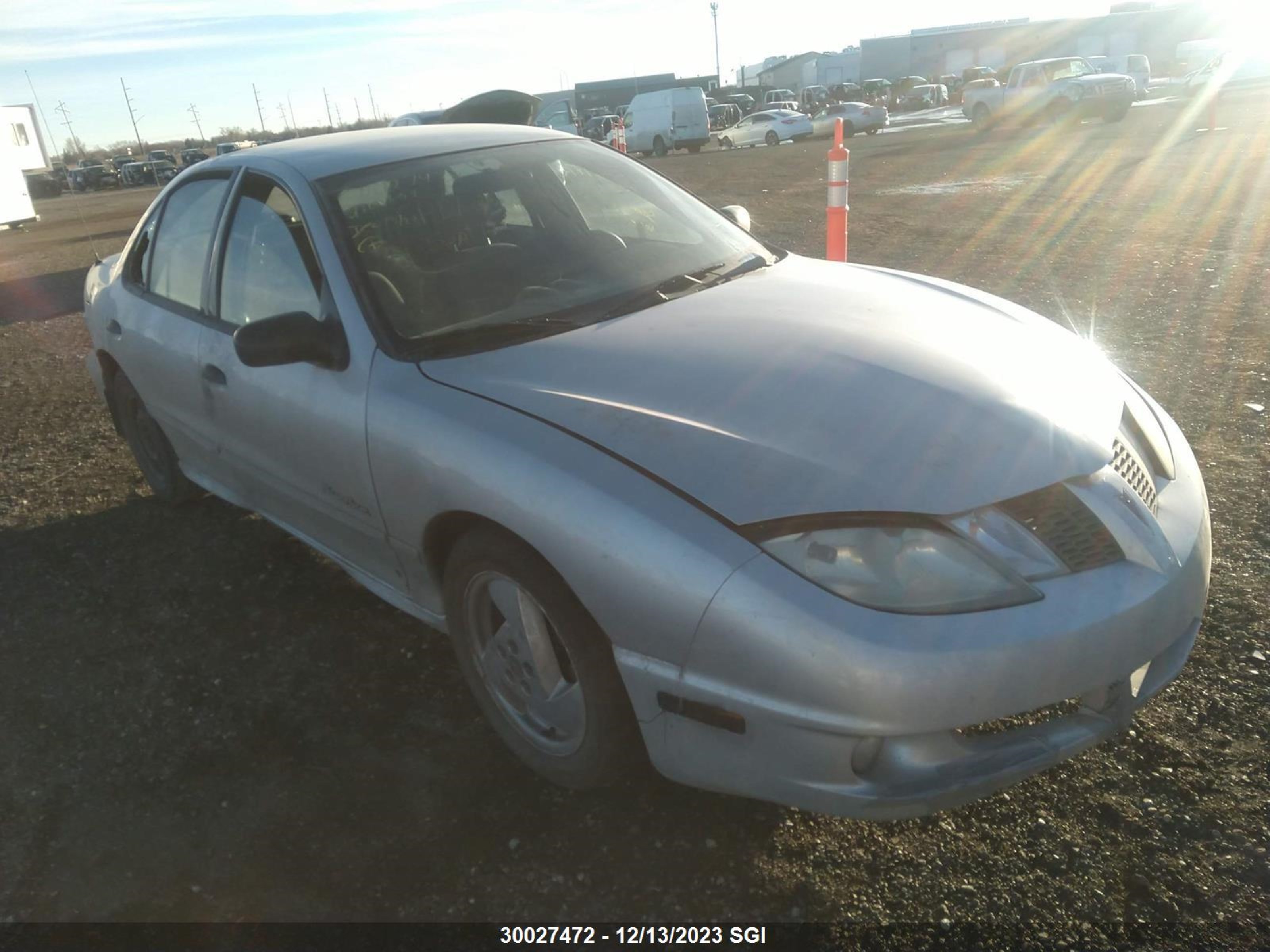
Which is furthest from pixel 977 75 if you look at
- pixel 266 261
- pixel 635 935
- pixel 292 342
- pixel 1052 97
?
pixel 635 935

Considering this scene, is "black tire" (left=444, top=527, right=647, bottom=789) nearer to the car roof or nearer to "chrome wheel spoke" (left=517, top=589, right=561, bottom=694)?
"chrome wheel spoke" (left=517, top=589, right=561, bottom=694)

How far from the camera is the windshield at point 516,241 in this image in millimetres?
2898

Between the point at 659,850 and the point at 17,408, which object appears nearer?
the point at 659,850

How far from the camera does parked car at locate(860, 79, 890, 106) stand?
55.2 metres

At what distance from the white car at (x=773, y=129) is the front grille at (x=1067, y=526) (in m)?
32.9

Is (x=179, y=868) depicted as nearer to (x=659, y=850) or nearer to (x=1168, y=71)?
(x=659, y=850)

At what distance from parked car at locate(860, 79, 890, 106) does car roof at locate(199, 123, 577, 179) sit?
180 feet

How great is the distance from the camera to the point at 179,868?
2451mm

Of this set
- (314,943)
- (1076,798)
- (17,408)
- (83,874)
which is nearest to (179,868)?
(83,874)

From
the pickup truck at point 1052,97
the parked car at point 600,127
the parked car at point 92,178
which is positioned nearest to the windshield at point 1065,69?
the pickup truck at point 1052,97

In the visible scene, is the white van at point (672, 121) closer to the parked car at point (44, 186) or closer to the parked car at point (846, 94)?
the parked car at point (846, 94)

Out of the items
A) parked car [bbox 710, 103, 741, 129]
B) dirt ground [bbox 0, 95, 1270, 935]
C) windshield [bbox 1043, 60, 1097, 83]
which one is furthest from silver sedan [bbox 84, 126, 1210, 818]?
parked car [bbox 710, 103, 741, 129]

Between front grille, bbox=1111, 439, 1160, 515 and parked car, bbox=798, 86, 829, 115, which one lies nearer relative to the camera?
front grille, bbox=1111, 439, 1160, 515

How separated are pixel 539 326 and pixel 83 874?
1797 mm
